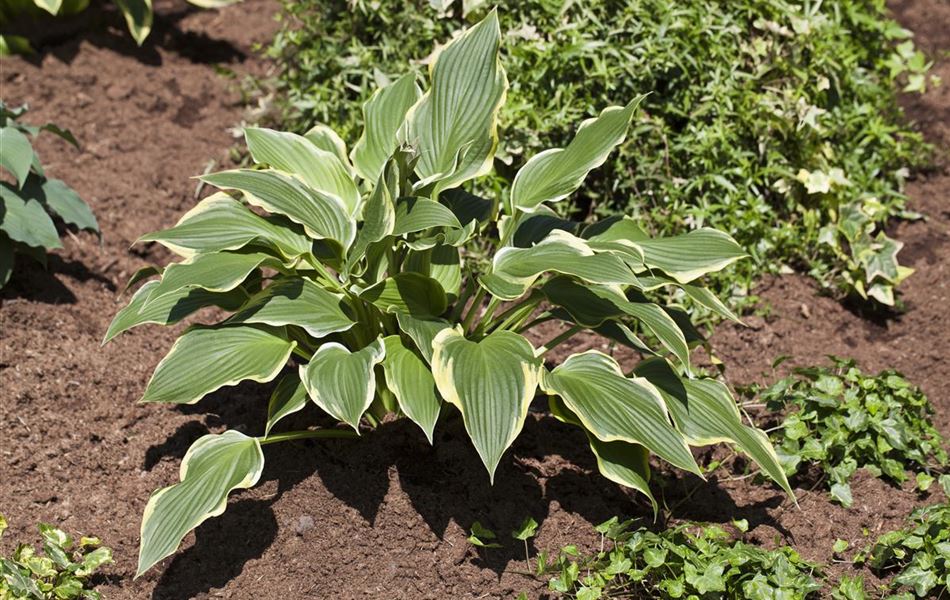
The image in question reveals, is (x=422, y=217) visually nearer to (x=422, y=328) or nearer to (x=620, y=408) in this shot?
(x=422, y=328)

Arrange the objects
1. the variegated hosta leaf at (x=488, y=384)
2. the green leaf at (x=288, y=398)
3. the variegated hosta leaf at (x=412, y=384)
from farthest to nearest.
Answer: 1. the green leaf at (x=288, y=398)
2. the variegated hosta leaf at (x=412, y=384)
3. the variegated hosta leaf at (x=488, y=384)

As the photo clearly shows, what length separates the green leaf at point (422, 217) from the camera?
9.82ft

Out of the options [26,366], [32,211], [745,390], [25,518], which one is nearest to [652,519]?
[745,390]

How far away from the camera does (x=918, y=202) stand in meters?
4.74

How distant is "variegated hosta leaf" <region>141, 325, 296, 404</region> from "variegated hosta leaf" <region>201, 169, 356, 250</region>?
337 mm

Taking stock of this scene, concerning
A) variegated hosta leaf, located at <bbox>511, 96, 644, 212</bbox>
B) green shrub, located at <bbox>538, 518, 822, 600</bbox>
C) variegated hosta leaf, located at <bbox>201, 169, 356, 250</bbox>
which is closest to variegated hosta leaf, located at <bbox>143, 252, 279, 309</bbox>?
variegated hosta leaf, located at <bbox>201, 169, 356, 250</bbox>

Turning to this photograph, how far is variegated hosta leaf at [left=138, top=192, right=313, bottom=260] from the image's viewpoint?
121 inches

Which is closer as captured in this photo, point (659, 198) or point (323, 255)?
point (323, 255)

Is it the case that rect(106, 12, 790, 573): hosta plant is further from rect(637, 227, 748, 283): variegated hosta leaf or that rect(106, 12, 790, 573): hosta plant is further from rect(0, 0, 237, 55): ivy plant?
rect(0, 0, 237, 55): ivy plant

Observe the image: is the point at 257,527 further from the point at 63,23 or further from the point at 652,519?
the point at 63,23

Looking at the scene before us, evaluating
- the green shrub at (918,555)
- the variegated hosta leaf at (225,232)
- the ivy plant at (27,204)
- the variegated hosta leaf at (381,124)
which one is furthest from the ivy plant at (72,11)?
the green shrub at (918,555)

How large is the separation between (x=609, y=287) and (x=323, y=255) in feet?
2.99

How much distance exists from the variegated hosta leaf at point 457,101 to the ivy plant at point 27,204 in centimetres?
137

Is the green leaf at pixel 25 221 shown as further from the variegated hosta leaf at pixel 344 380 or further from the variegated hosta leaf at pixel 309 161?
the variegated hosta leaf at pixel 344 380
